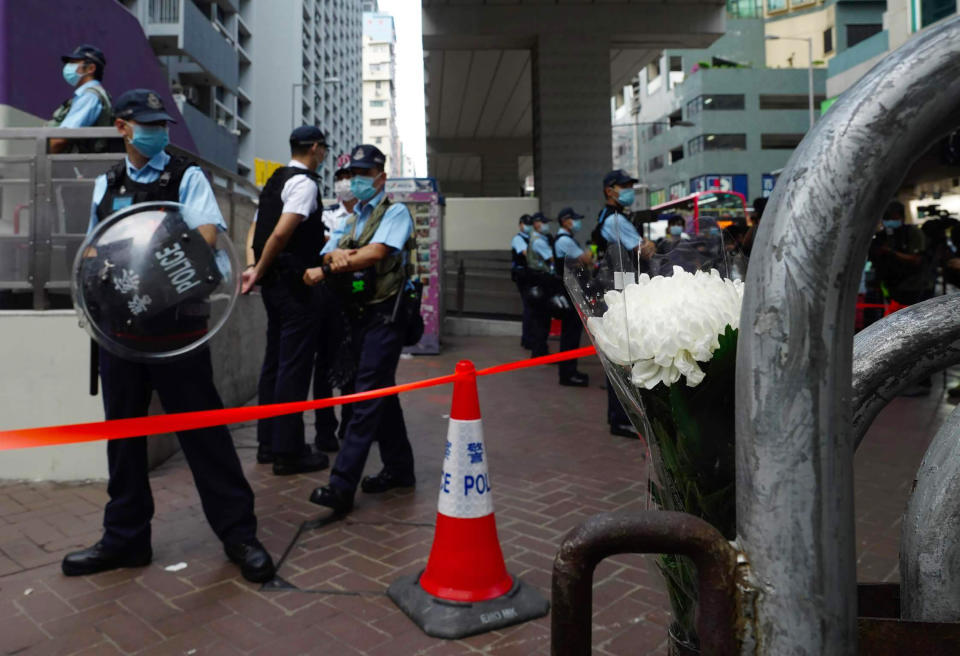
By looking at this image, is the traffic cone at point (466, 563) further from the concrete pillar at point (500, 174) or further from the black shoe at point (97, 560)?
the concrete pillar at point (500, 174)

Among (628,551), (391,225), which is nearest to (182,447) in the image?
(391,225)

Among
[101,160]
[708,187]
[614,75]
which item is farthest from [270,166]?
[708,187]

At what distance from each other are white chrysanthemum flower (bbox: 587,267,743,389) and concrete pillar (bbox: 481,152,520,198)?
28260 mm

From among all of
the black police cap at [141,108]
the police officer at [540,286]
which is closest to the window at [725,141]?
the police officer at [540,286]

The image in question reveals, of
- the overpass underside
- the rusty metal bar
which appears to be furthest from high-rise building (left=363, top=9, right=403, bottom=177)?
the rusty metal bar

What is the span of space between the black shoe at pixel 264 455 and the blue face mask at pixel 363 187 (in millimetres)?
1964

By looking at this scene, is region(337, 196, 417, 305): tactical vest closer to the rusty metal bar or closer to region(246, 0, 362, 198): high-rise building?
the rusty metal bar

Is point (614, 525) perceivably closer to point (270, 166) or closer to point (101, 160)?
point (101, 160)

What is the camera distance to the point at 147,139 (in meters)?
3.40

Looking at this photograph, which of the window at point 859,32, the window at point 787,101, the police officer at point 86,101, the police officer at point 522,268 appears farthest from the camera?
the window at point 787,101

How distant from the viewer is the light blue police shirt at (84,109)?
564 centimetres

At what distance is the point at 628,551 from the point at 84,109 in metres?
6.04

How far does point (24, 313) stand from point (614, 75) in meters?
18.0

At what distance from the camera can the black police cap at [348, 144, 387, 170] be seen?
4395 mm
